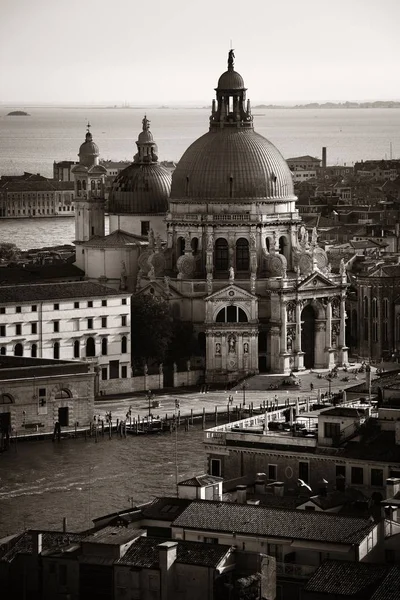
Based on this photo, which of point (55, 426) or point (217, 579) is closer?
point (217, 579)

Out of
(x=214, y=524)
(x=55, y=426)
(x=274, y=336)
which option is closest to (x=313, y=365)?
(x=274, y=336)

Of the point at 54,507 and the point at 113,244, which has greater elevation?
the point at 113,244

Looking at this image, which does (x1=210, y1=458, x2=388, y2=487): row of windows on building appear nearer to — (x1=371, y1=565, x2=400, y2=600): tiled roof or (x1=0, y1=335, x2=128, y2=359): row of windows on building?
(x1=371, y1=565, x2=400, y2=600): tiled roof

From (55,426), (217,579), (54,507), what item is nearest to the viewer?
(217,579)

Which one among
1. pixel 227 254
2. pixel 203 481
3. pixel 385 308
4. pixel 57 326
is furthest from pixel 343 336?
pixel 203 481

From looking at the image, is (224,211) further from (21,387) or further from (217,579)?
(217,579)

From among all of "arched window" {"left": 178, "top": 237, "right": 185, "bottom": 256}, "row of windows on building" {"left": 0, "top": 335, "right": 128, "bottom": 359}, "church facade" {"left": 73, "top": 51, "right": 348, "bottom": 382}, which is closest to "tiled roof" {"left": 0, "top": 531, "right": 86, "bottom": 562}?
"row of windows on building" {"left": 0, "top": 335, "right": 128, "bottom": 359}
